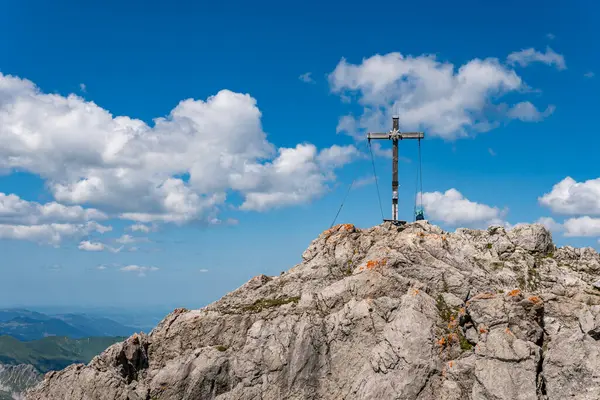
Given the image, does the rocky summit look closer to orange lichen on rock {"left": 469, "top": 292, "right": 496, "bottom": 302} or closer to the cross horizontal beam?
orange lichen on rock {"left": 469, "top": 292, "right": 496, "bottom": 302}

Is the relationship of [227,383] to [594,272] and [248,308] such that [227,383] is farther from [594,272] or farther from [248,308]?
[594,272]

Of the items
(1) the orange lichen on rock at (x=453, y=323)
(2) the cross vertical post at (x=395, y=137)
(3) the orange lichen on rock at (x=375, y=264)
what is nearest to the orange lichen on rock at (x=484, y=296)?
(1) the orange lichen on rock at (x=453, y=323)

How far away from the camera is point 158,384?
129 ft

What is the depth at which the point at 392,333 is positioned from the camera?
123 feet

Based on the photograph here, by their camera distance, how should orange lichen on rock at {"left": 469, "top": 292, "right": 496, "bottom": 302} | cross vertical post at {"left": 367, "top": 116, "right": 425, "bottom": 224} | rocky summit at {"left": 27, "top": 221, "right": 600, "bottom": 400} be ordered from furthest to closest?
cross vertical post at {"left": 367, "top": 116, "right": 425, "bottom": 224} → orange lichen on rock at {"left": 469, "top": 292, "right": 496, "bottom": 302} → rocky summit at {"left": 27, "top": 221, "right": 600, "bottom": 400}

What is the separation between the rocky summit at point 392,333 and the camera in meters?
33.8

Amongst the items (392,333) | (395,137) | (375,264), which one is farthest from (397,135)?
(392,333)

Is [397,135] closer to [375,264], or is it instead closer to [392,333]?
[375,264]

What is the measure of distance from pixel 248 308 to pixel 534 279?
1053 inches

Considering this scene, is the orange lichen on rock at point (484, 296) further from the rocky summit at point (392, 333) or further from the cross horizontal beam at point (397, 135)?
the cross horizontal beam at point (397, 135)

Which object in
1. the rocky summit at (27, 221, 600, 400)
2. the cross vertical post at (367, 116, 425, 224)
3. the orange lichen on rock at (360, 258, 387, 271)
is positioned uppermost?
the cross vertical post at (367, 116, 425, 224)

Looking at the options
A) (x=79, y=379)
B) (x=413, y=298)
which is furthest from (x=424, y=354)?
(x=79, y=379)

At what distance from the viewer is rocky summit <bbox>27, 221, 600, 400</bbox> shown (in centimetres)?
3381

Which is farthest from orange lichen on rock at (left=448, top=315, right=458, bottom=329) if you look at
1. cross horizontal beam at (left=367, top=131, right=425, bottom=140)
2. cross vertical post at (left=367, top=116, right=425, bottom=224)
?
cross horizontal beam at (left=367, top=131, right=425, bottom=140)
